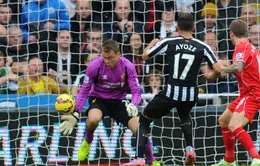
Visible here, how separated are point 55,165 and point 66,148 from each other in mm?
313

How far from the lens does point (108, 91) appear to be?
32.6 feet

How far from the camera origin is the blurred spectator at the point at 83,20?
12.4 m

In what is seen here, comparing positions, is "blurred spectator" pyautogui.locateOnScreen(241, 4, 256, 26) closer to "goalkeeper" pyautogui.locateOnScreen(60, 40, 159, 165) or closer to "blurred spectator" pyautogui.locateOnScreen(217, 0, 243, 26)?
"blurred spectator" pyautogui.locateOnScreen(217, 0, 243, 26)

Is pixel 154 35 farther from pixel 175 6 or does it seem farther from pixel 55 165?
pixel 55 165

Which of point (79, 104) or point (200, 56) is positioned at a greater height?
point (200, 56)

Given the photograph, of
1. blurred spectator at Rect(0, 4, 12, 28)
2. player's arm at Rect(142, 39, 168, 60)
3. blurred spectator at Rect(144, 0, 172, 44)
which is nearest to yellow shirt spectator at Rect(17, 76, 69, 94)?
blurred spectator at Rect(0, 4, 12, 28)

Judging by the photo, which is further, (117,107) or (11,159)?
(11,159)

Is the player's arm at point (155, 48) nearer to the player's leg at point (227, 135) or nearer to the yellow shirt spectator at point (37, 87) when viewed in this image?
the player's leg at point (227, 135)

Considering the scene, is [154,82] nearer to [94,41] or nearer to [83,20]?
[94,41]

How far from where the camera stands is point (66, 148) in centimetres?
1109

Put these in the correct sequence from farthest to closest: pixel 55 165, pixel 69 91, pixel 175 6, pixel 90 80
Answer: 1. pixel 175 6
2. pixel 69 91
3. pixel 55 165
4. pixel 90 80

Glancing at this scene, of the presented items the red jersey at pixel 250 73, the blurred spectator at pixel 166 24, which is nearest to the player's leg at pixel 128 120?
the red jersey at pixel 250 73

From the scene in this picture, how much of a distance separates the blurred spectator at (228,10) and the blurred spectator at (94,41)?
205 centimetres

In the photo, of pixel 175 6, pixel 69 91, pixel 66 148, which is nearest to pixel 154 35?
pixel 175 6
